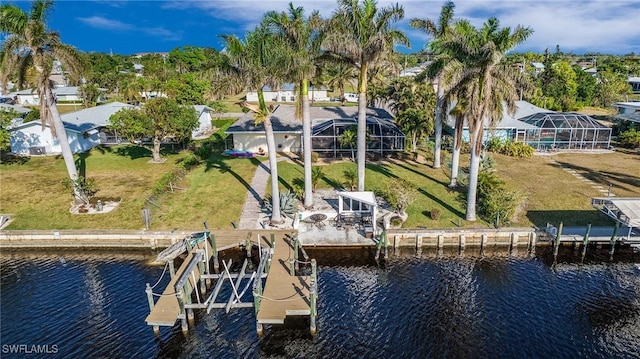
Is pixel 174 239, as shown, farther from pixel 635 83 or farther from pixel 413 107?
pixel 635 83

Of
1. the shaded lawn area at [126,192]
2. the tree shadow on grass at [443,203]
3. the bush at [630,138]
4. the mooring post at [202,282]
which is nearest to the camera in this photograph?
the mooring post at [202,282]

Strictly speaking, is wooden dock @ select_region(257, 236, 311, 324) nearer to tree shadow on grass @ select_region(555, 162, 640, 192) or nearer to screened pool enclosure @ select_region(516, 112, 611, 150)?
tree shadow on grass @ select_region(555, 162, 640, 192)

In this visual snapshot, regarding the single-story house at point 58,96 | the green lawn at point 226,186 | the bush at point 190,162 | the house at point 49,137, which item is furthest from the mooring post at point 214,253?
the single-story house at point 58,96

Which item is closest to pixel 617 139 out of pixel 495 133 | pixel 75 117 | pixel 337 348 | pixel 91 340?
pixel 495 133

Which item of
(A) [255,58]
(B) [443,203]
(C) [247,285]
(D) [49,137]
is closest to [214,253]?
(C) [247,285]

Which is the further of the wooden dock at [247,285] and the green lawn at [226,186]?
the green lawn at [226,186]

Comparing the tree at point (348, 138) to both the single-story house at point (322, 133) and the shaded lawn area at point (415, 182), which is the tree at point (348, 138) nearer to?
the single-story house at point (322, 133)
